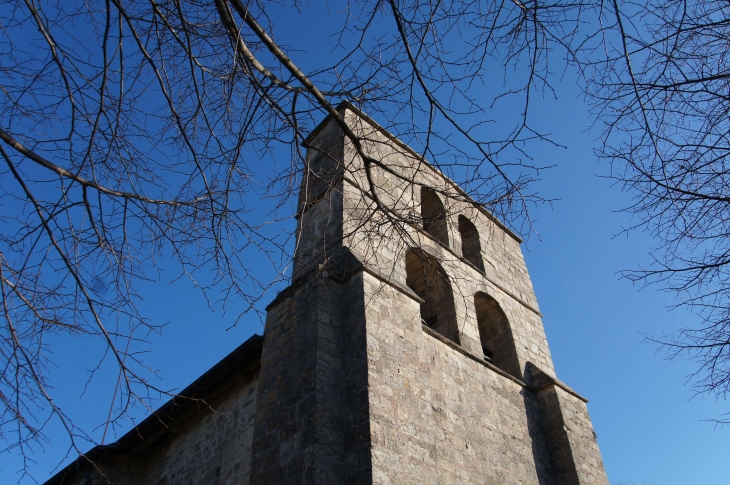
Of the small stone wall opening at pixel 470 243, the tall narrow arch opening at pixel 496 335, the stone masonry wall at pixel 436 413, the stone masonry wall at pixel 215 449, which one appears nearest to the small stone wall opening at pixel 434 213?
the small stone wall opening at pixel 470 243

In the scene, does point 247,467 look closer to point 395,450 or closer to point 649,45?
point 395,450

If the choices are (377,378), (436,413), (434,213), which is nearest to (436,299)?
(434,213)

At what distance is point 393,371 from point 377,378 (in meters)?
0.26

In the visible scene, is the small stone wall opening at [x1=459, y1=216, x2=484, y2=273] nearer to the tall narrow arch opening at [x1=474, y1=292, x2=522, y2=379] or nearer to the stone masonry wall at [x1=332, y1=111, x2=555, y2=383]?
the stone masonry wall at [x1=332, y1=111, x2=555, y2=383]

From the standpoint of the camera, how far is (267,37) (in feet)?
9.67

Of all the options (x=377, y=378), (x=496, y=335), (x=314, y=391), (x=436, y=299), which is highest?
(x=436, y=299)

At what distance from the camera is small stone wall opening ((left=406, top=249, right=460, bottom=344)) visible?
272 inches

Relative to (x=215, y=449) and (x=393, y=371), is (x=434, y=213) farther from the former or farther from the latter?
(x=215, y=449)

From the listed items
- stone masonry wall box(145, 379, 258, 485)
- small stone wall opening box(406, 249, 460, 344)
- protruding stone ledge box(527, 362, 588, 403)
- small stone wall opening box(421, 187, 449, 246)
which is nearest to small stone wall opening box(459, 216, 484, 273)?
small stone wall opening box(421, 187, 449, 246)

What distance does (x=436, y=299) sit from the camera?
289 inches

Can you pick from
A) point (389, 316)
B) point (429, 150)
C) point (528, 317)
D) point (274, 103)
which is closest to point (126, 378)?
point (274, 103)

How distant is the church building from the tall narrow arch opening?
0.02 metres

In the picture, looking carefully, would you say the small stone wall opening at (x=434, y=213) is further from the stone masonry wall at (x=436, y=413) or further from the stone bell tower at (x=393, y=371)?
the stone masonry wall at (x=436, y=413)

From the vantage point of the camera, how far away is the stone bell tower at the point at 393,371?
420 cm
